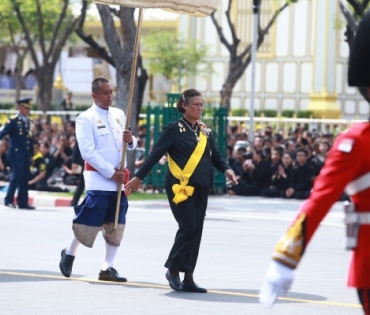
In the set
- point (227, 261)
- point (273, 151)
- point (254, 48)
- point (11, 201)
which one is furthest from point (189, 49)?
point (227, 261)

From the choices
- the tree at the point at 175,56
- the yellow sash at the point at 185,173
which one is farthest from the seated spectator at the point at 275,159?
the tree at the point at 175,56

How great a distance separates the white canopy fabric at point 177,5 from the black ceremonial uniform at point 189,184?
1.31 meters

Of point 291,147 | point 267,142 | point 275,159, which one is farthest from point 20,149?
point 267,142

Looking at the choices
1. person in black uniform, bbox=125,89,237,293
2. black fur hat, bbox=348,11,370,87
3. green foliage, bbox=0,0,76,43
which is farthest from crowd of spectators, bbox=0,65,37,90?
black fur hat, bbox=348,11,370,87

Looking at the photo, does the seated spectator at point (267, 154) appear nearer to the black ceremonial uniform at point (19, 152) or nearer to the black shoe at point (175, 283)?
the black ceremonial uniform at point (19, 152)

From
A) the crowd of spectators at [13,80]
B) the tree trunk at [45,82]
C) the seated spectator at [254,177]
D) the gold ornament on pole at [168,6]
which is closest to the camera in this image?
the gold ornament on pole at [168,6]

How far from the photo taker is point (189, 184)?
1018 cm

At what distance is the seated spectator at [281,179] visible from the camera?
79.6ft

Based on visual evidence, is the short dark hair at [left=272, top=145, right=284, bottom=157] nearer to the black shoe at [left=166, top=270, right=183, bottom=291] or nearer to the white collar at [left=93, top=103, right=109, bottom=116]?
the white collar at [left=93, top=103, right=109, bottom=116]

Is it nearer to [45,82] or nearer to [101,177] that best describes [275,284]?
[101,177]

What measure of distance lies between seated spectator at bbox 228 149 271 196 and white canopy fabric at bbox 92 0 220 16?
44.1 ft

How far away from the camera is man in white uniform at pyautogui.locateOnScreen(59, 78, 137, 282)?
1049 centimetres

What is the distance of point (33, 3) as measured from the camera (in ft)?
129

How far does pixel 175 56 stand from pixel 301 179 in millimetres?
23701
